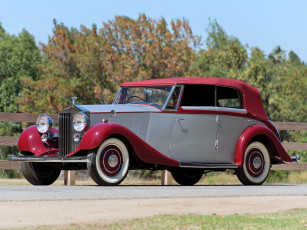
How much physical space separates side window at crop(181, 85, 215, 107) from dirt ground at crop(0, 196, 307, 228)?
2.97 m

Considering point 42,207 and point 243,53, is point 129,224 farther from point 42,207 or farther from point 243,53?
point 243,53

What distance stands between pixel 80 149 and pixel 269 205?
3189mm

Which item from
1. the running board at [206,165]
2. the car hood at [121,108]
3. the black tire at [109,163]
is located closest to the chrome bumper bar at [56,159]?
the black tire at [109,163]

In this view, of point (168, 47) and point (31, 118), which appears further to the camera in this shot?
point (168, 47)

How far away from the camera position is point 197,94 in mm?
10828

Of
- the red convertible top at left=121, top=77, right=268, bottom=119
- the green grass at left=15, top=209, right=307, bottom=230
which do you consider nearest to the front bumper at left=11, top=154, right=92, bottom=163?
the red convertible top at left=121, top=77, right=268, bottom=119

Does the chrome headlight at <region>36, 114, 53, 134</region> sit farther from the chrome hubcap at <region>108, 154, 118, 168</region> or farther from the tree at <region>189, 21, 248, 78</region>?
the tree at <region>189, 21, 248, 78</region>

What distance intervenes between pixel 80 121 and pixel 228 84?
2.98 m

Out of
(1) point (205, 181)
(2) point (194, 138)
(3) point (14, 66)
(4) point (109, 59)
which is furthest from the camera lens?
(3) point (14, 66)

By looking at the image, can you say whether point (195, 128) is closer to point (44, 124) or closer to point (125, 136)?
point (125, 136)

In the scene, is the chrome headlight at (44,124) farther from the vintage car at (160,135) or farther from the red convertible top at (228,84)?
the red convertible top at (228,84)

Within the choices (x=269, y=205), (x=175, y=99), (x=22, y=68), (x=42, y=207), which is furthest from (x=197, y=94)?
(x=22, y=68)

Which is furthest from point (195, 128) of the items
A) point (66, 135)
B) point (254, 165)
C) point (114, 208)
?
point (114, 208)

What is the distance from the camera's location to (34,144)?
1056 cm
